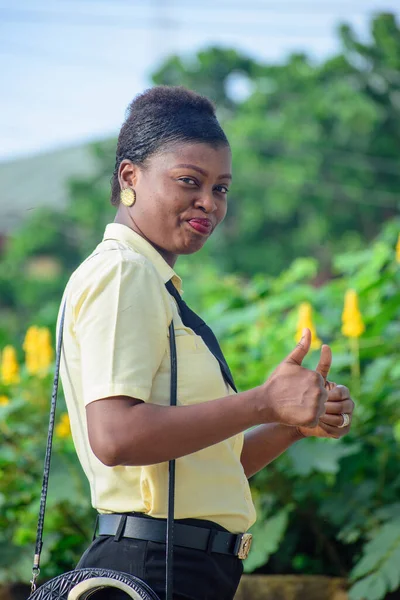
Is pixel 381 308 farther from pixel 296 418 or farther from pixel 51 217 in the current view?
pixel 51 217

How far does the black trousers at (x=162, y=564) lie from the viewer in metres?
1.79

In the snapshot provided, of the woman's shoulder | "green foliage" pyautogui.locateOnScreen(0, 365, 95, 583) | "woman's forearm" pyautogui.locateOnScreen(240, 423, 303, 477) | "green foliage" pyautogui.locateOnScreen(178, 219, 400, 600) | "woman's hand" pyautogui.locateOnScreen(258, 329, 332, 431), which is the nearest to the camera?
"woman's hand" pyautogui.locateOnScreen(258, 329, 332, 431)

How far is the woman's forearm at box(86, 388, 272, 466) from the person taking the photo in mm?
1661

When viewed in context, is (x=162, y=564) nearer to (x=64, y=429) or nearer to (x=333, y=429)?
(x=333, y=429)

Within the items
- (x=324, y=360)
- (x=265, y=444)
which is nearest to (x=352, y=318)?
(x=265, y=444)

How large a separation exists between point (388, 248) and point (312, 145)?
756 inches

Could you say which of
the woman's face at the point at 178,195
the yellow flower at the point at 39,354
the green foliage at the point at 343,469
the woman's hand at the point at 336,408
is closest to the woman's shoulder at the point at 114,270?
the woman's face at the point at 178,195

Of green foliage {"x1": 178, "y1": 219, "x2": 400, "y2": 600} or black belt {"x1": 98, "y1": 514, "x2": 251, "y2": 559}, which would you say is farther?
green foliage {"x1": 178, "y1": 219, "x2": 400, "y2": 600}

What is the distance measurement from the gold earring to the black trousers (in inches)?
24.5

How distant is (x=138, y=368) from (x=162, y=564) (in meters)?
0.37

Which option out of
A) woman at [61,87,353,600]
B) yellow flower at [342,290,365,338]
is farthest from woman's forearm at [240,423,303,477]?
yellow flower at [342,290,365,338]

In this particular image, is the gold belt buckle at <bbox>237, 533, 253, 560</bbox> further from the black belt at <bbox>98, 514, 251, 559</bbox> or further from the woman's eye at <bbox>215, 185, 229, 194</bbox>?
the woman's eye at <bbox>215, 185, 229, 194</bbox>

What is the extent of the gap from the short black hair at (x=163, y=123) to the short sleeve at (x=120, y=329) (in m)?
0.29

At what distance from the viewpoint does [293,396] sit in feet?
5.44
